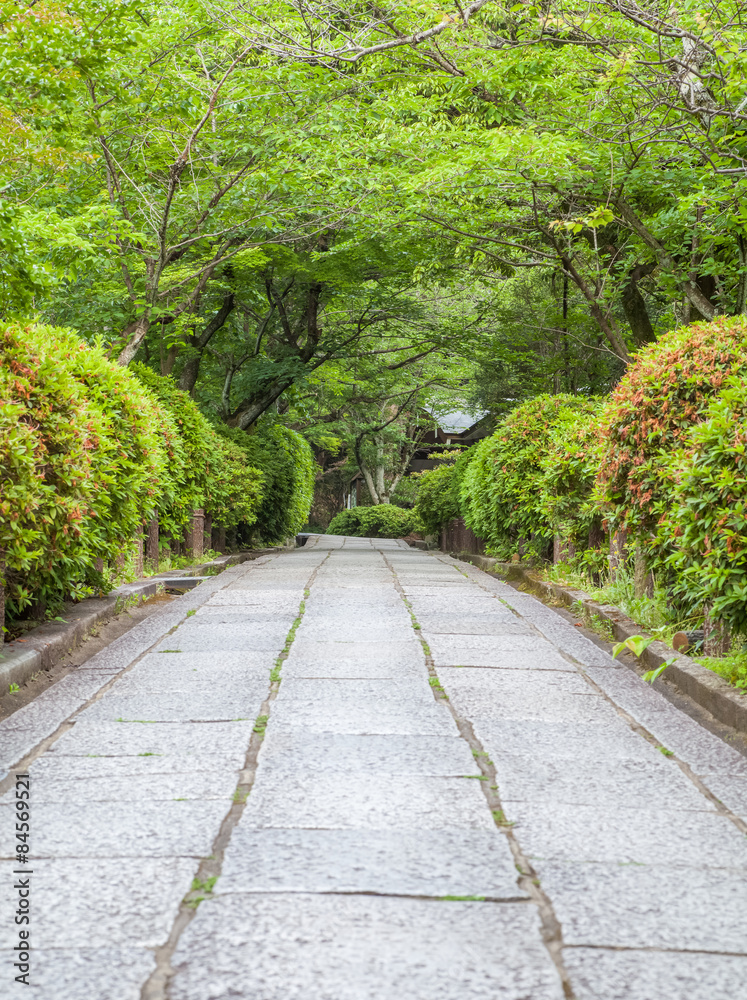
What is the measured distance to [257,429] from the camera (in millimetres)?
18094

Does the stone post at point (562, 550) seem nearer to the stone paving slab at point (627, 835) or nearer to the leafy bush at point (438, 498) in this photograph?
the stone paving slab at point (627, 835)

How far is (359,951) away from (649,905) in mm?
749

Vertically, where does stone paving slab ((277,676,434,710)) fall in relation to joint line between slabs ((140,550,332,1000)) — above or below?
above

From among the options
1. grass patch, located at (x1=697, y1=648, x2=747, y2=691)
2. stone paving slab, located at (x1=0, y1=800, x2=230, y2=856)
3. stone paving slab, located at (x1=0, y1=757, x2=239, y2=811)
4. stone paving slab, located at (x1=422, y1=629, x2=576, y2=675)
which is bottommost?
stone paving slab, located at (x1=0, y1=800, x2=230, y2=856)

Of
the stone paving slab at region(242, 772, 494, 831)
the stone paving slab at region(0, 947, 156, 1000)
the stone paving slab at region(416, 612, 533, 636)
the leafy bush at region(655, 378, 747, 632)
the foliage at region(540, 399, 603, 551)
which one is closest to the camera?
the stone paving slab at region(0, 947, 156, 1000)

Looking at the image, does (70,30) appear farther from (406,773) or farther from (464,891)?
(464,891)

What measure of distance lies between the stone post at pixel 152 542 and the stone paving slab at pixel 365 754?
5817 mm

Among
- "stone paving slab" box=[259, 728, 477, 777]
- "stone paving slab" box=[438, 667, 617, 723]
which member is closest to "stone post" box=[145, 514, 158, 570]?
"stone paving slab" box=[438, 667, 617, 723]

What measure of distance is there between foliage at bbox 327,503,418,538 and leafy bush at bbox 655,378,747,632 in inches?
949

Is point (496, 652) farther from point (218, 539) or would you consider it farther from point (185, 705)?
point (218, 539)

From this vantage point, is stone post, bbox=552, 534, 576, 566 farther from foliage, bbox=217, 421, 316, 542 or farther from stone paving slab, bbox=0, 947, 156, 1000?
foliage, bbox=217, 421, 316, 542

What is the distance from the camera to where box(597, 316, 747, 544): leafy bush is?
518 centimetres

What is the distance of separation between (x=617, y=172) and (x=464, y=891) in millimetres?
8702

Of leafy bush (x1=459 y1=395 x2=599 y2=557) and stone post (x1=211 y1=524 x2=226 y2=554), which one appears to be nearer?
leafy bush (x1=459 y1=395 x2=599 y2=557)
